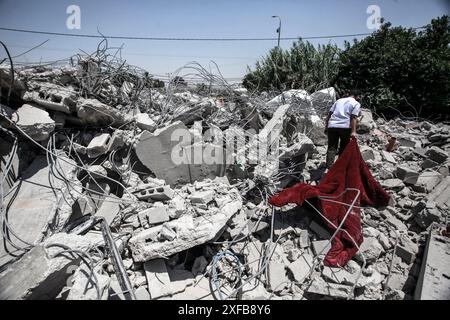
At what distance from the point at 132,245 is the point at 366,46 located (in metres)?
12.4

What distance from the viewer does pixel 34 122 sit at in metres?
3.38

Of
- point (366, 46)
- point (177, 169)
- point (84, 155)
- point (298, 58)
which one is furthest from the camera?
point (298, 58)

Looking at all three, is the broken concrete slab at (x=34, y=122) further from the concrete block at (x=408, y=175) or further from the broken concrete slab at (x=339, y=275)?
the concrete block at (x=408, y=175)

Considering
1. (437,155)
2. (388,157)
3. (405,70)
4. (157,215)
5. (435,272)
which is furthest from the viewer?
(405,70)

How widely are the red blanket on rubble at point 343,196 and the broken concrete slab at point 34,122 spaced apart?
3334mm

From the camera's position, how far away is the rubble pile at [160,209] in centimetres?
260

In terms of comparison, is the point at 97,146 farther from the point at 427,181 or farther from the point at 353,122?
the point at 427,181

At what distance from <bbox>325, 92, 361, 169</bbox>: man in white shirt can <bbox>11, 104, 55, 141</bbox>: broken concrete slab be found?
4703 millimetres

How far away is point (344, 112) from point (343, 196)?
1.83 metres

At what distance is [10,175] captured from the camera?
3297mm

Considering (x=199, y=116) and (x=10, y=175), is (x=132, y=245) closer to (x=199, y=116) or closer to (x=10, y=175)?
(x=10, y=175)

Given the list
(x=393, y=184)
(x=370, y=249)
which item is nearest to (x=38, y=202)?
(x=370, y=249)

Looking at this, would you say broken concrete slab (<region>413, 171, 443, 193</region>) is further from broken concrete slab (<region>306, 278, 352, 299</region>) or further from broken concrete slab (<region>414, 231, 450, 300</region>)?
broken concrete slab (<region>306, 278, 352, 299</region>)
